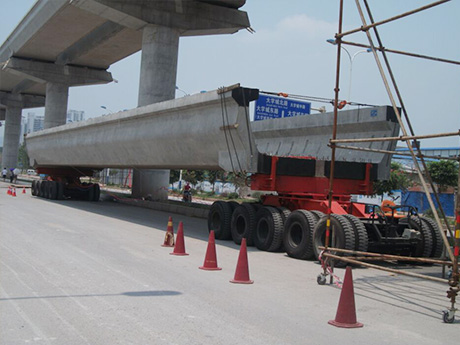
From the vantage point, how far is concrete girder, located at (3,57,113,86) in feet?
160

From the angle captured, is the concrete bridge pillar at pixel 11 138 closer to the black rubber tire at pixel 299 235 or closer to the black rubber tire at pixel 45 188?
the black rubber tire at pixel 45 188

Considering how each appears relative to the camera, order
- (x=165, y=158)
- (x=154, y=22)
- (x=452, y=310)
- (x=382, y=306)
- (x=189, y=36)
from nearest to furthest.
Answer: (x=452, y=310)
(x=382, y=306)
(x=165, y=158)
(x=154, y=22)
(x=189, y=36)

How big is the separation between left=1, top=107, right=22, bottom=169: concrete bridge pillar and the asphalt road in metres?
63.8

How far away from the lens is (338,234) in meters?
10.6

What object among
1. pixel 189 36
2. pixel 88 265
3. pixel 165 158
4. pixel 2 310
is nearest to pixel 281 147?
pixel 165 158

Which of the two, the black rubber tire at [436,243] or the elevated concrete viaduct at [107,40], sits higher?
the elevated concrete viaduct at [107,40]

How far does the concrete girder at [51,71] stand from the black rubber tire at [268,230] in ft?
132

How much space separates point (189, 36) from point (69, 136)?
36.0ft

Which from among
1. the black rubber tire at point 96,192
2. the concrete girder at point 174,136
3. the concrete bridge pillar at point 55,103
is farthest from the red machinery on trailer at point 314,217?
the concrete bridge pillar at point 55,103

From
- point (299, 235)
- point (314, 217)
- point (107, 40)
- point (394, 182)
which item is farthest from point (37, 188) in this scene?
point (314, 217)

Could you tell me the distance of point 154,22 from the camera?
29.8 metres

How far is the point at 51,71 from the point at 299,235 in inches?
1683

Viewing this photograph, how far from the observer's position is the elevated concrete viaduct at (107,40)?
97.9 ft

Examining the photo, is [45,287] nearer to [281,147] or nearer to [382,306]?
[382,306]
